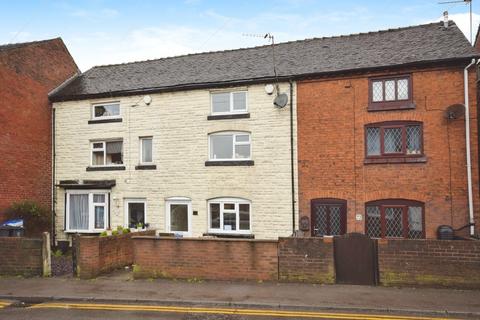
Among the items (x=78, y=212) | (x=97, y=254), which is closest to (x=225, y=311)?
(x=97, y=254)

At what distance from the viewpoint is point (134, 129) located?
1717 cm

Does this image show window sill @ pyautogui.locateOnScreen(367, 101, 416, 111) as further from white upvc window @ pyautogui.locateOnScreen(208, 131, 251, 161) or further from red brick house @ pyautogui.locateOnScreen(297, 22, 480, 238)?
white upvc window @ pyautogui.locateOnScreen(208, 131, 251, 161)

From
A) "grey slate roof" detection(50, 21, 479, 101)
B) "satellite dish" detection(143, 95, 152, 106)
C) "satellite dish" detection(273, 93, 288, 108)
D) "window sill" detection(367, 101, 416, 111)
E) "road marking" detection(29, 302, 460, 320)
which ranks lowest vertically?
"road marking" detection(29, 302, 460, 320)

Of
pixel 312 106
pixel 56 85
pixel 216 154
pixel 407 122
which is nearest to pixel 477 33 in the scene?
pixel 407 122

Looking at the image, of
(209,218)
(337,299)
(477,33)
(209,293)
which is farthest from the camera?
(477,33)

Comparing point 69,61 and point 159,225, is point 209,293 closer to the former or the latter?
point 159,225

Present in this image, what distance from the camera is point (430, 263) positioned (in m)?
9.77

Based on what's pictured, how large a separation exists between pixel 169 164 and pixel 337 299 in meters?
9.66

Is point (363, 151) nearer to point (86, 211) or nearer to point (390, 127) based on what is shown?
point (390, 127)

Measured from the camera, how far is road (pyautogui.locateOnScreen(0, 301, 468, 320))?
26.1ft

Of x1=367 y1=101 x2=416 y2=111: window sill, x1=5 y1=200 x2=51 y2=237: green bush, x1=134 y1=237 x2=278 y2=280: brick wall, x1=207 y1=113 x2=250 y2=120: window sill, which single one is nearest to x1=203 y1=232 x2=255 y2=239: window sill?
x1=134 y1=237 x2=278 y2=280: brick wall

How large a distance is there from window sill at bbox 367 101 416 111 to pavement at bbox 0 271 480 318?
668 cm

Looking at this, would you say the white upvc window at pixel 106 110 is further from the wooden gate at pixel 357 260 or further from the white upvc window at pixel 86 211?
the wooden gate at pixel 357 260

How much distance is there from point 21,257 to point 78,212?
601cm
